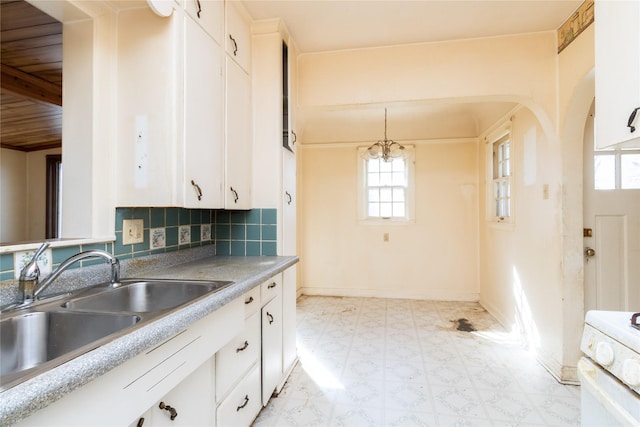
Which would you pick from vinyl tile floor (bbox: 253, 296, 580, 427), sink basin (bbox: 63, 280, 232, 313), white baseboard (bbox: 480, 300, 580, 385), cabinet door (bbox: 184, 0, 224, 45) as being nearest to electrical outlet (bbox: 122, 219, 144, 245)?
sink basin (bbox: 63, 280, 232, 313)

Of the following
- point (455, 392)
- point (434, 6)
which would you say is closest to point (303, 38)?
point (434, 6)

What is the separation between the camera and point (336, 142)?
4.57 meters

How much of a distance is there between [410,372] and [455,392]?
0.35 metres

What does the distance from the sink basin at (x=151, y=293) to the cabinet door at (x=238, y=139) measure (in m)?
0.60

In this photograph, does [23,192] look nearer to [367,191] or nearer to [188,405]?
[188,405]

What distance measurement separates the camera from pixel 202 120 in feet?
5.54

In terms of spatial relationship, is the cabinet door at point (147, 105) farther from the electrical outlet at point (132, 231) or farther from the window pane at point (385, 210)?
the window pane at point (385, 210)

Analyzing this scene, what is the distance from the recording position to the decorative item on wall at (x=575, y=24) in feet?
6.36

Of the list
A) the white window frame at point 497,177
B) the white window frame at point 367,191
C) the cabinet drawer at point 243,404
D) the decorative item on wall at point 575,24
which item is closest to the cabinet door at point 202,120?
the cabinet drawer at point 243,404

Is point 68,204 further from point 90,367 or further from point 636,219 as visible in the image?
point 636,219

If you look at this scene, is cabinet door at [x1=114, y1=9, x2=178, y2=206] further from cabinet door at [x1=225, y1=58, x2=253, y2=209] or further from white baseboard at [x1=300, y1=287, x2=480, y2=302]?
white baseboard at [x1=300, y1=287, x2=480, y2=302]

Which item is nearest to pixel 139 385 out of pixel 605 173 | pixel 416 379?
pixel 416 379

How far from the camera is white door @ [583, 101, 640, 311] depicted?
2291mm

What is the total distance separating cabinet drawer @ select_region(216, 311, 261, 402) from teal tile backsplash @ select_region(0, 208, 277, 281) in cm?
69
